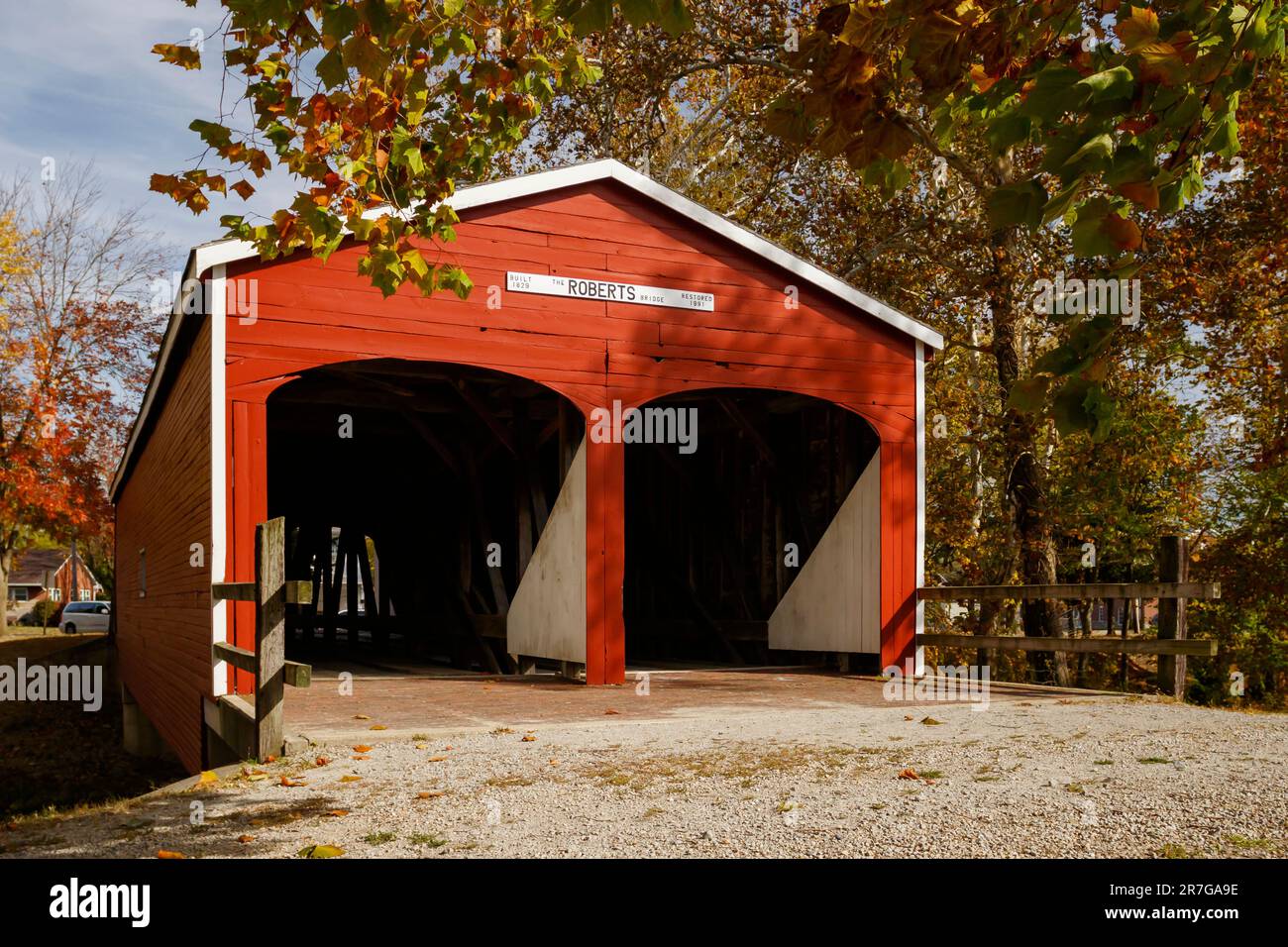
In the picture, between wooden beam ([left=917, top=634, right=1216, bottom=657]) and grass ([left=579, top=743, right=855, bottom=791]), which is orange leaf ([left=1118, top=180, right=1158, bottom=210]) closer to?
grass ([left=579, top=743, right=855, bottom=791])

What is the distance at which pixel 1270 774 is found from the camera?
20.8 ft

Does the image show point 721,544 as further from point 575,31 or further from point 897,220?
point 575,31

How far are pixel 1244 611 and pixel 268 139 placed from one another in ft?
76.7

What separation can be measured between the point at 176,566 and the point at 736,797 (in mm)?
9329

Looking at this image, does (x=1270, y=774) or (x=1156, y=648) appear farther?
(x=1156, y=648)

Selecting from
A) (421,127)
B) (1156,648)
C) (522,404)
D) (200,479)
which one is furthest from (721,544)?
(421,127)

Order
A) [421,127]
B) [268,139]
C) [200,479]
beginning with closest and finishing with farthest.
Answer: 1. [268,139]
2. [421,127]
3. [200,479]

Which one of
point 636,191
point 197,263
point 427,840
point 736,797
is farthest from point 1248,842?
point 636,191

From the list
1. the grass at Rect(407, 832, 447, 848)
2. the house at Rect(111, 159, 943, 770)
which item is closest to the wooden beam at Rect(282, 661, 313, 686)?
the grass at Rect(407, 832, 447, 848)

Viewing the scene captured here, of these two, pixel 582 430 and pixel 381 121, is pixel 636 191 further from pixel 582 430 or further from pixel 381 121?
pixel 381 121

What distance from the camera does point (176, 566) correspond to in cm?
1328

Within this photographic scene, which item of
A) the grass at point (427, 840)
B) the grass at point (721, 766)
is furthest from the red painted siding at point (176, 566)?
the grass at point (427, 840)

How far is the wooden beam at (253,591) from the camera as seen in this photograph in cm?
698

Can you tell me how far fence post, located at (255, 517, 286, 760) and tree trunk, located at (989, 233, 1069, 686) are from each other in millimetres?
15179
